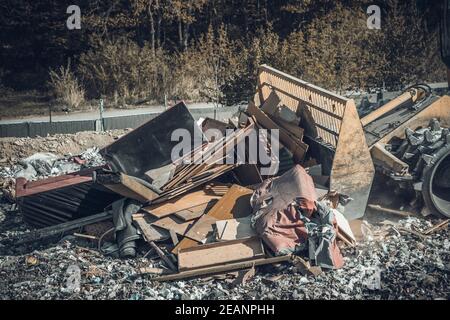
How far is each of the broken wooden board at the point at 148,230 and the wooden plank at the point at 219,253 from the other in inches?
23.3

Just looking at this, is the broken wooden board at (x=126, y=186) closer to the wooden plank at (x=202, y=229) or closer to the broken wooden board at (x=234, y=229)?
the wooden plank at (x=202, y=229)

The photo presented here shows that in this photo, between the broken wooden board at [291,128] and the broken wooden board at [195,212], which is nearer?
the broken wooden board at [195,212]

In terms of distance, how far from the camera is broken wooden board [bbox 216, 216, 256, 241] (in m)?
7.03

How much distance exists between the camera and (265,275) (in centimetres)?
664

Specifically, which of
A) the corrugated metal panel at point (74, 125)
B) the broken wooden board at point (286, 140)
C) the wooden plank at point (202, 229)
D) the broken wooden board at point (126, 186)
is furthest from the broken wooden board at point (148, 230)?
the corrugated metal panel at point (74, 125)

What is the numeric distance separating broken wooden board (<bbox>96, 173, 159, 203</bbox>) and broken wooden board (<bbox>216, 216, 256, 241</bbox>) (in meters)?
1.07

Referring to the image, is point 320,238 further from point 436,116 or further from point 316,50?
point 316,50

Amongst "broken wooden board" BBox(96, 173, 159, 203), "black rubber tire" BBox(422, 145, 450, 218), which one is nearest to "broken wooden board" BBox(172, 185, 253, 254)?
"broken wooden board" BBox(96, 173, 159, 203)

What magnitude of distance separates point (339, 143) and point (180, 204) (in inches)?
93.0

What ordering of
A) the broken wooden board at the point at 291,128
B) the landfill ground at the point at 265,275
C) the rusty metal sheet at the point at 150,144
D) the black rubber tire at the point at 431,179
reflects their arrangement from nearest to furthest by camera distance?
1. the landfill ground at the point at 265,275
2. the black rubber tire at the point at 431,179
3. the broken wooden board at the point at 291,128
4. the rusty metal sheet at the point at 150,144

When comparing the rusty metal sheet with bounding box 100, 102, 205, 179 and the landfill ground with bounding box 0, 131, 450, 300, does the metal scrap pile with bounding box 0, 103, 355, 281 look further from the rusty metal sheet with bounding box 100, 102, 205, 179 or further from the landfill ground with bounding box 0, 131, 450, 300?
the landfill ground with bounding box 0, 131, 450, 300

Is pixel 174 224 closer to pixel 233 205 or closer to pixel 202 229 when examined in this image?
pixel 202 229

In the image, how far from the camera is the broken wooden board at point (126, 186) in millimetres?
7281
